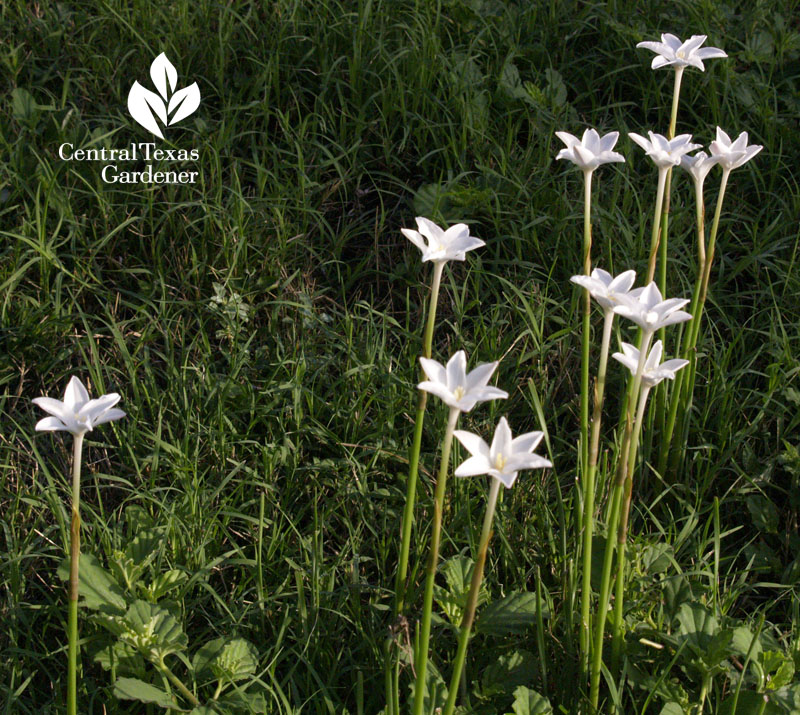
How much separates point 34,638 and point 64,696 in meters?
0.19

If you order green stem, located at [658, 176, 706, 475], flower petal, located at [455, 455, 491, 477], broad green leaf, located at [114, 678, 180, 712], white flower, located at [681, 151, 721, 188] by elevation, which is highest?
white flower, located at [681, 151, 721, 188]

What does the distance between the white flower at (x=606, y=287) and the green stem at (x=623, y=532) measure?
0.57 feet

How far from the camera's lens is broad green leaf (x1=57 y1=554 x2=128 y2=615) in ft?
5.77

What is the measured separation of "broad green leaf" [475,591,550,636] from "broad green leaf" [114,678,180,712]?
65 cm

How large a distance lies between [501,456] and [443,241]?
472 millimetres

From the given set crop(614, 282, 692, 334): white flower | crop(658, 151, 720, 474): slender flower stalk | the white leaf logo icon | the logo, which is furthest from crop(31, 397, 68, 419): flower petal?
the white leaf logo icon

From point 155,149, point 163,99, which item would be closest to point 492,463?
point 155,149

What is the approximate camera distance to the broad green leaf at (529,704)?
1.63m

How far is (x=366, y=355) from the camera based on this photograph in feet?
8.47

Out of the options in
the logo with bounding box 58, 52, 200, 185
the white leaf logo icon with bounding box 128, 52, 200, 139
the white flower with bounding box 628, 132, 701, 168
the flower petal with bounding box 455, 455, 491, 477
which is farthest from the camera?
the white leaf logo icon with bounding box 128, 52, 200, 139

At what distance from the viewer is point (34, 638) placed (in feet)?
6.54

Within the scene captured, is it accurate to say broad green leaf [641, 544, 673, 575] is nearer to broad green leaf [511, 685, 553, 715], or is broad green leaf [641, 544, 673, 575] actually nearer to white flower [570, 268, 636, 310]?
broad green leaf [511, 685, 553, 715]

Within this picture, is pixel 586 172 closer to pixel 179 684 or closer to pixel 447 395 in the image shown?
pixel 447 395

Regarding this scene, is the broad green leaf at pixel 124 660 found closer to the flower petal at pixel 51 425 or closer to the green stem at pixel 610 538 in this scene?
the flower petal at pixel 51 425
